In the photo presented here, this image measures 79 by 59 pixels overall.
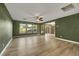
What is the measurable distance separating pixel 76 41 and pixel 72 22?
1.55 metres

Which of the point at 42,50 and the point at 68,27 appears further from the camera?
the point at 68,27

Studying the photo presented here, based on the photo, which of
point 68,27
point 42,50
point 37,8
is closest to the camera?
point 42,50

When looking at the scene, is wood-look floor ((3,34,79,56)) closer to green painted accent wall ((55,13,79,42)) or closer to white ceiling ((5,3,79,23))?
green painted accent wall ((55,13,79,42))

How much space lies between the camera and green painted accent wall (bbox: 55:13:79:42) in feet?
18.4

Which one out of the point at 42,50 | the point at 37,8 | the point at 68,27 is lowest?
the point at 42,50

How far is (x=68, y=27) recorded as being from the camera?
6359 millimetres

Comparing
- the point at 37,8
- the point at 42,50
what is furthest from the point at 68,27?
the point at 42,50

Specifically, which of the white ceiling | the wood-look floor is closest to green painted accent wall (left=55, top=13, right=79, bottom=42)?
the white ceiling

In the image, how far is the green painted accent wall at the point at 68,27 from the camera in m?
5.62

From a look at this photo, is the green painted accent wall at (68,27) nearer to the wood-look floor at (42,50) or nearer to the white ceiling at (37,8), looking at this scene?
the white ceiling at (37,8)

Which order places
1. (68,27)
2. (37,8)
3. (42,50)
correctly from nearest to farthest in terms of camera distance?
(42,50) < (37,8) < (68,27)

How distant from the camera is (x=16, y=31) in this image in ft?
33.0

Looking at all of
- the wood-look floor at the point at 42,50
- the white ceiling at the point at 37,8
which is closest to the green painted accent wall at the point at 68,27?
the white ceiling at the point at 37,8

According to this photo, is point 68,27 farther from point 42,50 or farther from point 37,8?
point 42,50
